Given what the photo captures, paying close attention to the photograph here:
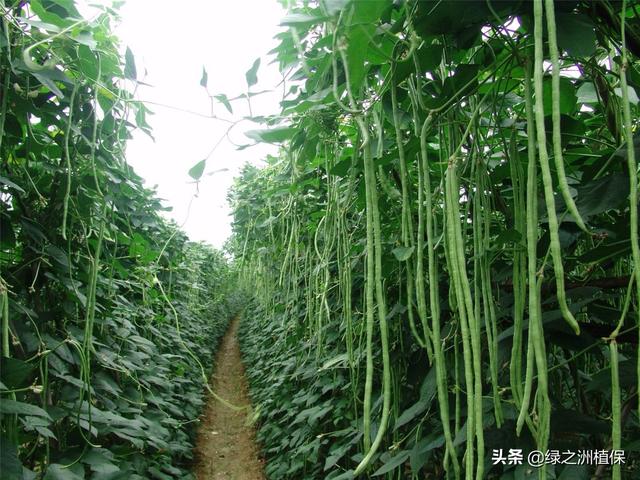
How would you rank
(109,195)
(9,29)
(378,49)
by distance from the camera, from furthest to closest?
(109,195) < (9,29) < (378,49)

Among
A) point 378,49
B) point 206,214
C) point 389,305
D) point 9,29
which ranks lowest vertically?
point 389,305

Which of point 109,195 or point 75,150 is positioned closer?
point 75,150

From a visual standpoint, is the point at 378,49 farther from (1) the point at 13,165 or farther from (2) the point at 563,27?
(1) the point at 13,165

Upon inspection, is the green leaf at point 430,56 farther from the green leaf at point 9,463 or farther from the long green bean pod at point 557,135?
the green leaf at point 9,463

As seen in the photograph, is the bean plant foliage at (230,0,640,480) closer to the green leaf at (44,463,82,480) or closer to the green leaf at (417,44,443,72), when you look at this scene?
the green leaf at (417,44,443,72)

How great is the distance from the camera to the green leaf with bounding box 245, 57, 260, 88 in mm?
1058

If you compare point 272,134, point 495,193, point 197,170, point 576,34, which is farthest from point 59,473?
point 576,34

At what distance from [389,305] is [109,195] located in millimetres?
922

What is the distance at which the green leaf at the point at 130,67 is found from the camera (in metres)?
1.14

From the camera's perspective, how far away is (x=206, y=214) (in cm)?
727

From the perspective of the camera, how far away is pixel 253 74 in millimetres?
1062

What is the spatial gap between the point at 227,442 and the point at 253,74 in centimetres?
339

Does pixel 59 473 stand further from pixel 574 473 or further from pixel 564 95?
pixel 564 95

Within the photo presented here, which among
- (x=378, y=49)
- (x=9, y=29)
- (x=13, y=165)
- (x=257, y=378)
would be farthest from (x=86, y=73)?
(x=257, y=378)
